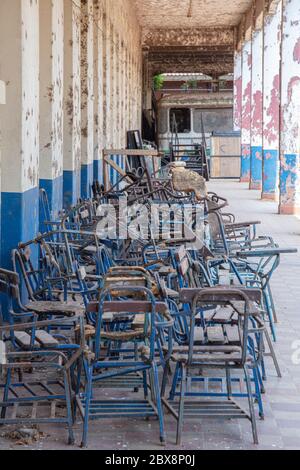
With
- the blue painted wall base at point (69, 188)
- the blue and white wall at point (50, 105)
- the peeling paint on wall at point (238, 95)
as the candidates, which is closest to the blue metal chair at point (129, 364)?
the blue and white wall at point (50, 105)

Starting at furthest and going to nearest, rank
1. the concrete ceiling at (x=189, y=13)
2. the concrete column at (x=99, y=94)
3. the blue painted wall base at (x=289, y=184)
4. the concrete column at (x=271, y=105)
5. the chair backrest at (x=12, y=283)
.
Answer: the concrete ceiling at (x=189, y=13) < the concrete column at (x=271, y=105) < the blue painted wall base at (x=289, y=184) < the concrete column at (x=99, y=94) < the chair backrest at (x=12, y=283)

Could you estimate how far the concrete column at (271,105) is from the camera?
1750 cm

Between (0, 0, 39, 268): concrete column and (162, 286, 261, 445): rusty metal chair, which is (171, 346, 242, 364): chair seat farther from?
(0, 0, 39, 268): concrete column

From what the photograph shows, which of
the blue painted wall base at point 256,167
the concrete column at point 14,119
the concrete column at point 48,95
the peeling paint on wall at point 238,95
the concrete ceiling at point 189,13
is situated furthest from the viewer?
the peeling paint on wall at point 238,95

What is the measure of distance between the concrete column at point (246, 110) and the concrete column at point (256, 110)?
142 cm

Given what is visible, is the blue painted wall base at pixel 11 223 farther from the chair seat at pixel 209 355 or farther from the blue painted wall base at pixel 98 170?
the blue painted wall base at pixel 98 170

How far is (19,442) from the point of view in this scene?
12.8 feet

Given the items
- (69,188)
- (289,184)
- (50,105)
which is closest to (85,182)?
(69,188)

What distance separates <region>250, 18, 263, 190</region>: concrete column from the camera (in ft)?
66.1

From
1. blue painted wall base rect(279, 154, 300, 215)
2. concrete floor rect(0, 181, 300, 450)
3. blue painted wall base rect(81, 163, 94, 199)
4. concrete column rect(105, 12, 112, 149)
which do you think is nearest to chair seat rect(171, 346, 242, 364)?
concrete floor rect(0, 181, 300, 450)

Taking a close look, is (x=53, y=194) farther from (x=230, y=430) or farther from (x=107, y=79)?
(x=107, y=79)

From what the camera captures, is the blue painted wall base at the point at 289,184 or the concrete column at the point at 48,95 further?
the blue painted wall base at the point at 289,184

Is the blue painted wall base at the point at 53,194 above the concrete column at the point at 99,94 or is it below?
below

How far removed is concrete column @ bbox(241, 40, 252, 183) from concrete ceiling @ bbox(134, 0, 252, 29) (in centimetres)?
125
